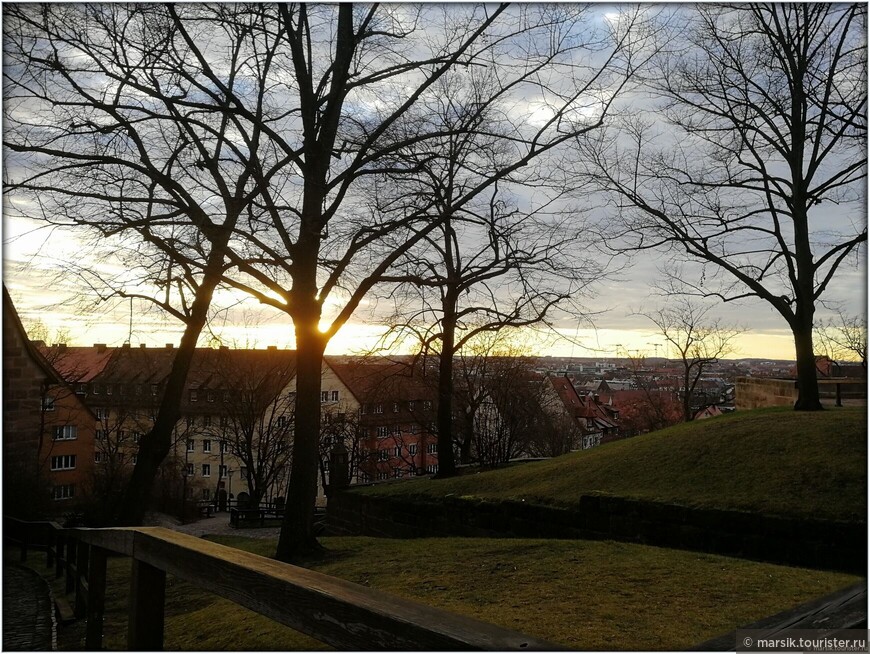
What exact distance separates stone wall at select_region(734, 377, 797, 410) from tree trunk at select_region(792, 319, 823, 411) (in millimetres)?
4401

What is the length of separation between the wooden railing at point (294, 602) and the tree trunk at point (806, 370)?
46.6 feet

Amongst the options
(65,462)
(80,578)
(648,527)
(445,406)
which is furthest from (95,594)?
(65,462)

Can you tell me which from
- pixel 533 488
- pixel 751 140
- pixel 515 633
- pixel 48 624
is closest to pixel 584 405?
pixel 751 140

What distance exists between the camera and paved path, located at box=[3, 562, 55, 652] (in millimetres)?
5629

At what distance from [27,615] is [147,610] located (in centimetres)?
492

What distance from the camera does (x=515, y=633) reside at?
1663mm

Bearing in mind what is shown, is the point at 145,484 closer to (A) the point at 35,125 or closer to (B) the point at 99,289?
(B) the point at 99,289

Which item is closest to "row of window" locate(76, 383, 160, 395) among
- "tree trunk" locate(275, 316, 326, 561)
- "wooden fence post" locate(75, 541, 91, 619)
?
"tree trunk" locate(275, 316, 326, 561)

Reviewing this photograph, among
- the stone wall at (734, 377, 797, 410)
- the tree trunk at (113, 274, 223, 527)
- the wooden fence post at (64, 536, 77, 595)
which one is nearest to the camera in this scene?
the wooden fence post at (64, 536, 77, 595)

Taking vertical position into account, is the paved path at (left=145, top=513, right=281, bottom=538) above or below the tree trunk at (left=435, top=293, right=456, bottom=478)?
below

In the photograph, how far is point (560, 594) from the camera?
5.56 metres

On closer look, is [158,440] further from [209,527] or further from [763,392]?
[209,527]

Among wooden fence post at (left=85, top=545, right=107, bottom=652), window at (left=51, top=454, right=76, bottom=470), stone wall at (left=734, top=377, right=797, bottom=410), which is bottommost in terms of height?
window at (left=51, top=454, right=76, bottom=470)

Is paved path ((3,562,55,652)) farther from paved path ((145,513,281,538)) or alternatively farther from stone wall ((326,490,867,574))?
paved path ((145,513,281,538))
